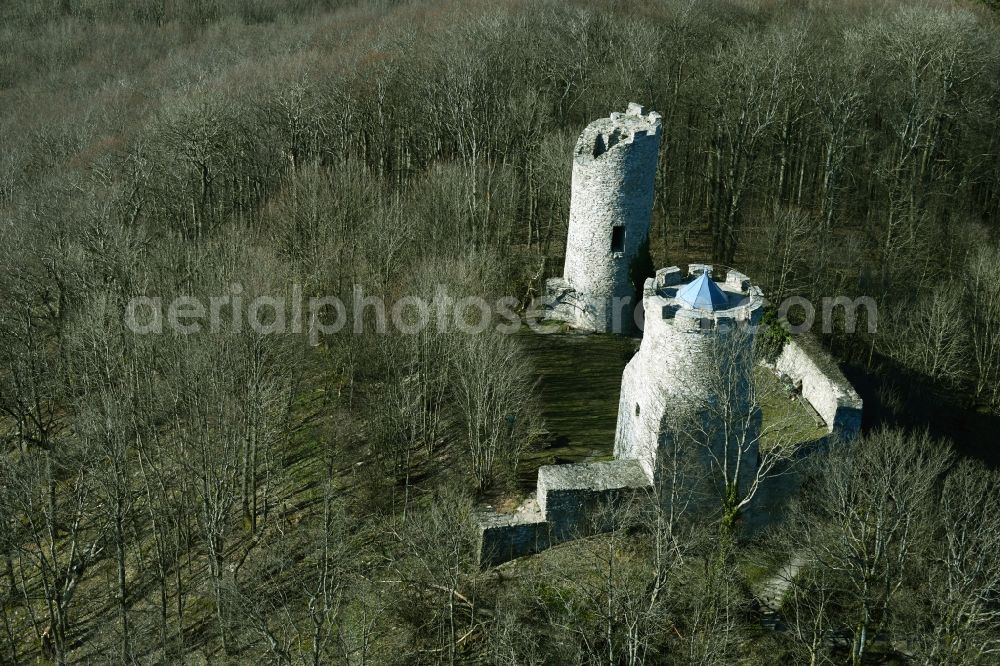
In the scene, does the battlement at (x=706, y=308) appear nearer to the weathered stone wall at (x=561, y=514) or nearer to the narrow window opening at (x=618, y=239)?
the weathered stone wall at (x=561, y=514)

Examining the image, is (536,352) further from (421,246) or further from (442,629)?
(442,629)

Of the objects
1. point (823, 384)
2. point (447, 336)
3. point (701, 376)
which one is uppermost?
point (701, 376)

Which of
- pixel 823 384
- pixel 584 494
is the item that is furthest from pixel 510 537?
pixel 823 384

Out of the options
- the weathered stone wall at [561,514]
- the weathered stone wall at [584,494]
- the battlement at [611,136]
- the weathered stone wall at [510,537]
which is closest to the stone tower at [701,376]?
the weathered stone wall at [584,494]

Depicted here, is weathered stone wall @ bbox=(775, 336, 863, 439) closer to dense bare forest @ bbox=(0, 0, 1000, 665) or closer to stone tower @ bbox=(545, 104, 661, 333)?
dense bare forest @ bbox=(0, 0, 1000, 665)

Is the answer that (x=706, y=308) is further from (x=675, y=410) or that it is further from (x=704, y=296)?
(x=675, y=410)

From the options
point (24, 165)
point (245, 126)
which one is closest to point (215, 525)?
point (245, 126)

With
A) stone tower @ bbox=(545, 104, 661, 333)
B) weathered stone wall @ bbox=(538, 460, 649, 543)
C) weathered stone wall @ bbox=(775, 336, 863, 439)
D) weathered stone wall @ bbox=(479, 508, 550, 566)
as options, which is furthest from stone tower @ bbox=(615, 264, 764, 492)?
stone tower @ bbox=(545, 104, 661, 333)
